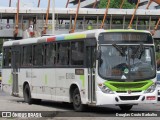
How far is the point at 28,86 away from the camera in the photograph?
22.9 m

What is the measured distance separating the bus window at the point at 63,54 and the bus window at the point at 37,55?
70.4 inches

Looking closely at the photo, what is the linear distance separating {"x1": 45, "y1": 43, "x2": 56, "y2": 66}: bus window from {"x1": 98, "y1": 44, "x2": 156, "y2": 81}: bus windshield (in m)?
3.63

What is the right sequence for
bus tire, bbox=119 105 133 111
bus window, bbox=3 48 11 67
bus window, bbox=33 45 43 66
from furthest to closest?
1. bus window, bbox=3 48 11 67
2. bus window, bbox=33 45 43 66
3. bus tire, bbox=119 105 133 111

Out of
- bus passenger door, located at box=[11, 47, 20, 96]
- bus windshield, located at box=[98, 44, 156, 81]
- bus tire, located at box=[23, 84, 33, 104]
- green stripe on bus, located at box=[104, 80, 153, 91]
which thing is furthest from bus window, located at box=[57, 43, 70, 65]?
bus passenger door, located at box=[11, 47, 20, 96]

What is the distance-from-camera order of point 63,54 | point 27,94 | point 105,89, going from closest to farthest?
point 105,89 < point 63,54 < point 27,94

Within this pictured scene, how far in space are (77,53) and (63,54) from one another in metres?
1.17

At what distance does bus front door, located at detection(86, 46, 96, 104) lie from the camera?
1694 centimetres

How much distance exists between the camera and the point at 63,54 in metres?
19.2

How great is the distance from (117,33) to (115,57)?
3.06 ft

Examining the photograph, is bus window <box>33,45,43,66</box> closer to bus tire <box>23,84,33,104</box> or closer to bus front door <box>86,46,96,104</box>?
bus tire <box>23,84,33,104</box>

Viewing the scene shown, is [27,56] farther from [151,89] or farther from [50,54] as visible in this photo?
[151,89]

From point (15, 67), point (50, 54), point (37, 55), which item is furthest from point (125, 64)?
point (15, 67)

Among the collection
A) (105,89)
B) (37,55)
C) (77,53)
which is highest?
(77,53)

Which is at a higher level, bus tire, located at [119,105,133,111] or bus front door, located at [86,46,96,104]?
bus front door, located at [86,46,96,104]
